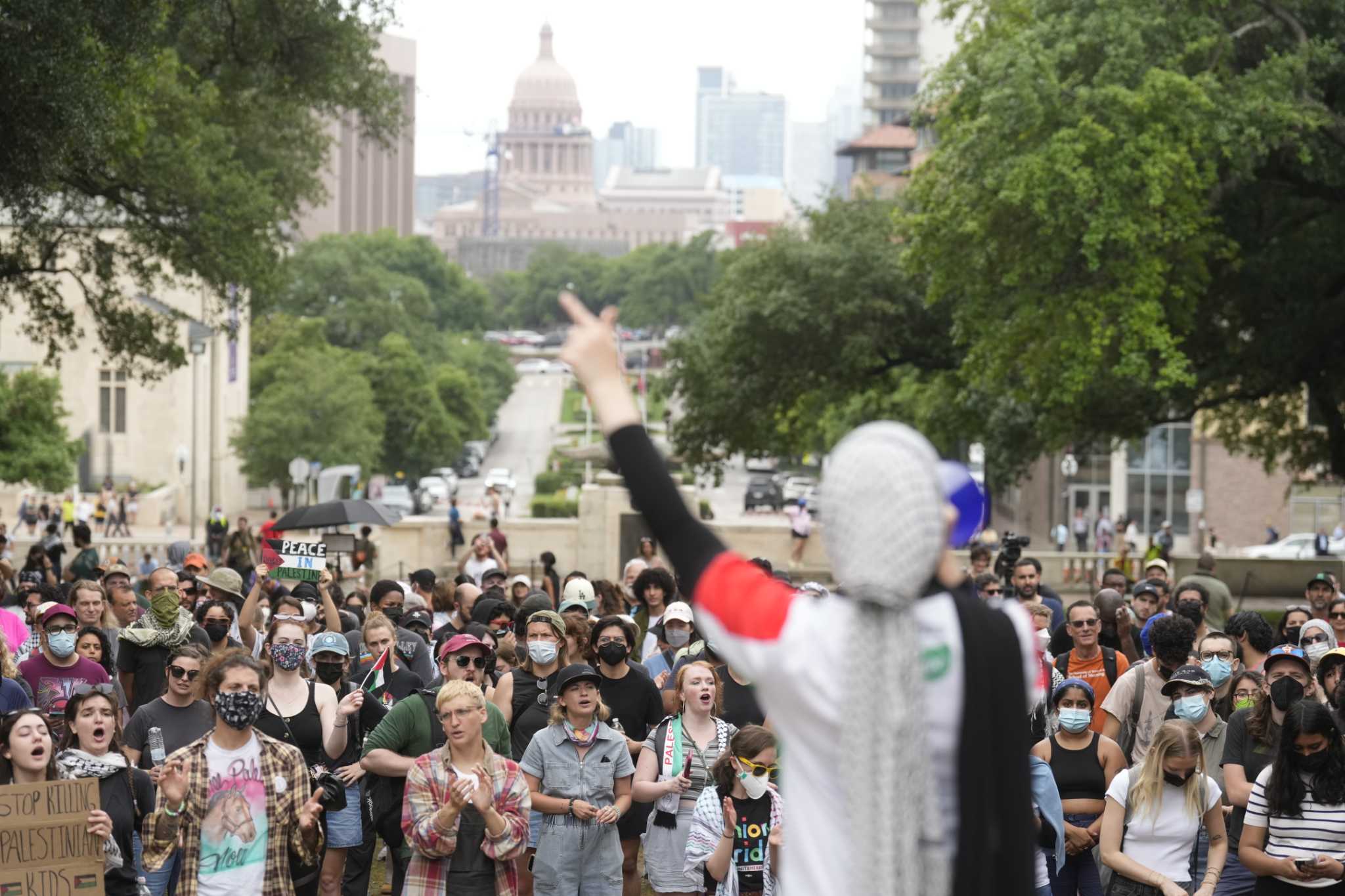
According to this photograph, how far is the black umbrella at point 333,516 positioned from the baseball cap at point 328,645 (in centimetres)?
969

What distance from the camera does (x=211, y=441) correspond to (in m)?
48.7

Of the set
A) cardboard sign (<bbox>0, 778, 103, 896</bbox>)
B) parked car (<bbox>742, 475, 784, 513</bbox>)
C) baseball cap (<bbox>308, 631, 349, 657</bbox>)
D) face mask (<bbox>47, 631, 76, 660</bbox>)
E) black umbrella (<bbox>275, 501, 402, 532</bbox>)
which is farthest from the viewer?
parked car (<bbox>742, 475, 784, 513</bbox>)

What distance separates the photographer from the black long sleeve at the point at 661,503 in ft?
9.82

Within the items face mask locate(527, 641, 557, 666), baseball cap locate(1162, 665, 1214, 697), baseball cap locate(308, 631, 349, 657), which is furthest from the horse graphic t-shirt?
baseball cap locate(1162, 665, 1214, 697)

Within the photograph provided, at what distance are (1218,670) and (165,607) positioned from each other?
5908 mm

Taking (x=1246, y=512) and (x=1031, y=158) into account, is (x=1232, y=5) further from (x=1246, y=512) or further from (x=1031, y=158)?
(x=1246, y=512)

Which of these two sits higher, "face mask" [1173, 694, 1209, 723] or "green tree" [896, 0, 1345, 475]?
"green tree" [896, 0, 1345, 475]

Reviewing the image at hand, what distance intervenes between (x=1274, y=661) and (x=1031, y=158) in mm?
14781

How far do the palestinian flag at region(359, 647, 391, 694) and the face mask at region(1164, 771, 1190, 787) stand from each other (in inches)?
154

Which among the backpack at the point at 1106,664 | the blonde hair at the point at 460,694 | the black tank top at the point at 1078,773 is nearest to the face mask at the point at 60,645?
the blonde hair at the point at 460,694

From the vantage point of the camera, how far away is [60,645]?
10.2m

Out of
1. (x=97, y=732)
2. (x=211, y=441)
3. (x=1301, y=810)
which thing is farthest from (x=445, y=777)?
(x=211, y=441)

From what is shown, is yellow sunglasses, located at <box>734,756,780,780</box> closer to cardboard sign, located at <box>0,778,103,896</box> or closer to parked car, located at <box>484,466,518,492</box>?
cardboard sign, located at <box>0,778,103,896</box>

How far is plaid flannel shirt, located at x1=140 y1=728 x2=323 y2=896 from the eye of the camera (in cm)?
673
